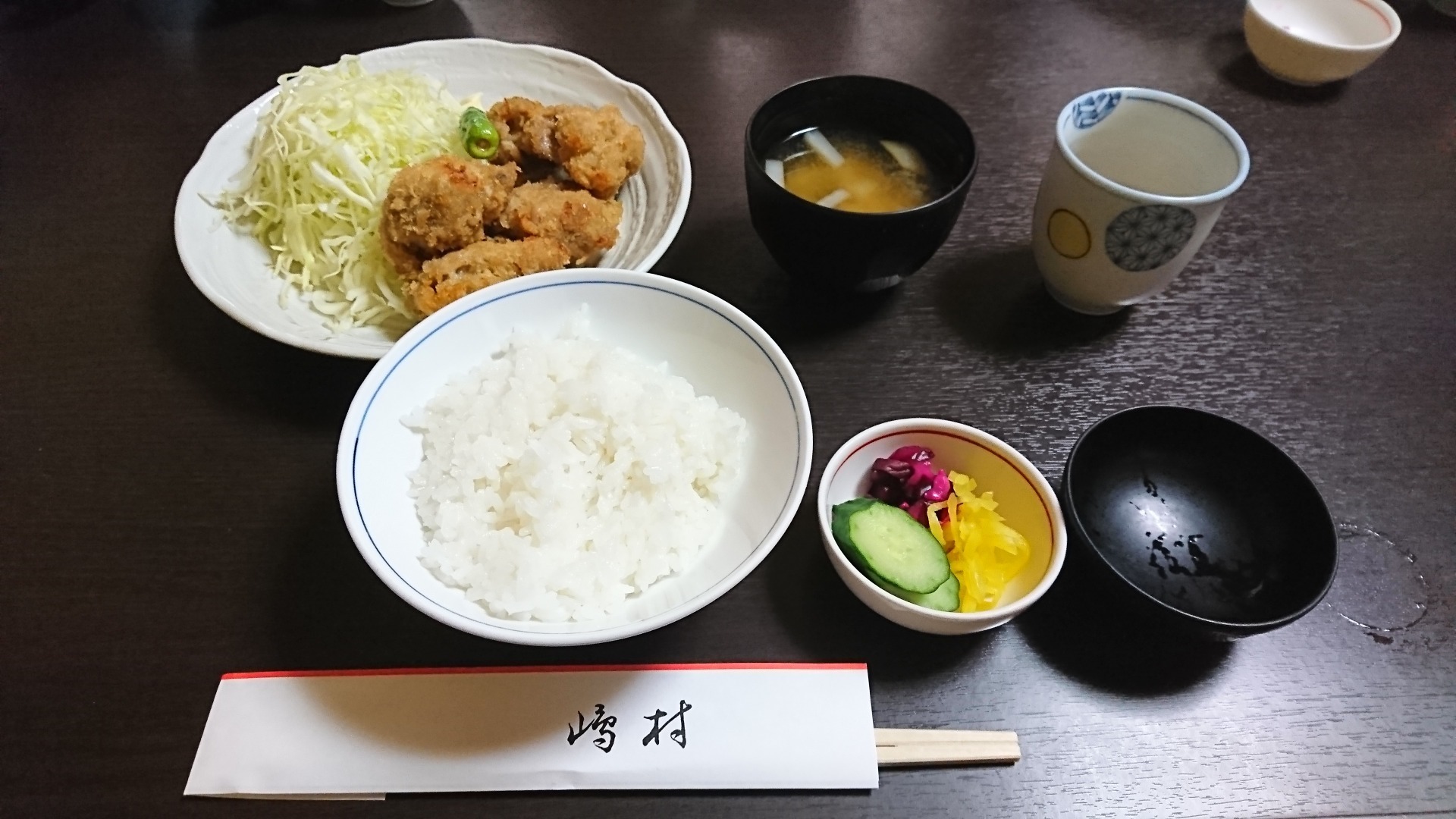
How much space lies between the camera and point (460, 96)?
218cm

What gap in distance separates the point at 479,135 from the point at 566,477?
100cm

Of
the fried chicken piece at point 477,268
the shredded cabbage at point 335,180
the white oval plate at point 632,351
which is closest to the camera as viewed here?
the white oval plate at point 632,351

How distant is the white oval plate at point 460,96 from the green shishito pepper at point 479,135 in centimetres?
27

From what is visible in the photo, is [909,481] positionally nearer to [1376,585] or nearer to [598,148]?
[1376,585]

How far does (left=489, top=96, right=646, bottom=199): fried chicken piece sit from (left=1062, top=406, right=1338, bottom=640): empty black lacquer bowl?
1175 millimetres

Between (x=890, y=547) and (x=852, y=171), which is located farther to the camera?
(x=852, y=171)

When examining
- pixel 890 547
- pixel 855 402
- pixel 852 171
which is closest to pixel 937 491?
pixel 890 547

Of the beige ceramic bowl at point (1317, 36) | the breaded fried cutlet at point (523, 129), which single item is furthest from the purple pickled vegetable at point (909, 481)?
the beige ceramic bowl at point (1317, 36)

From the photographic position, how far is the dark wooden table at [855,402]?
1239mm

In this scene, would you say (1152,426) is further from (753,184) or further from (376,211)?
(376,211)

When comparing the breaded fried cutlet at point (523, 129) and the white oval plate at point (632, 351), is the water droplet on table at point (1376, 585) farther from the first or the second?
the breaded fried cutlet at point (523, 129)

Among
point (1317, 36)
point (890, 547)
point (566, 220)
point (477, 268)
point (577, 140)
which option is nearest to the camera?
point (890, 547)

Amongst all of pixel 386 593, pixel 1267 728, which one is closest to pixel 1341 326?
pixel 1267 728

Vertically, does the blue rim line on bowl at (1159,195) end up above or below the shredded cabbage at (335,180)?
above
